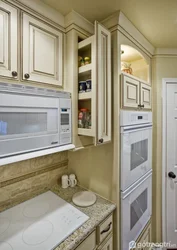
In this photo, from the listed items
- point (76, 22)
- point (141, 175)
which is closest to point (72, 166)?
point (141, 175)

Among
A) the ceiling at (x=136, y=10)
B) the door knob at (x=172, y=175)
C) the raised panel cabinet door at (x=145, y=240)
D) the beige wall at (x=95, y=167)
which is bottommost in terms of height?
the raised panel cabinet door at (x=145, y=240)

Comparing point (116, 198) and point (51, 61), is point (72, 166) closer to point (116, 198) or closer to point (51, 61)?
point (116, 198)

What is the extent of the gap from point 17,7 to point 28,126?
2.47 feet

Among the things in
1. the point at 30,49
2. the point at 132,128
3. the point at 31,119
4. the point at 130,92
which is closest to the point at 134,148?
the point at 132,128

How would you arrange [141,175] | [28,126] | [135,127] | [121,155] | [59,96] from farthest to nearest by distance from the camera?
[141,175], [135,127], [121,155], [59,96], [28,126]

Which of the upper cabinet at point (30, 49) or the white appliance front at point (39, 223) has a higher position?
the upper cabinet at point (30, 49)

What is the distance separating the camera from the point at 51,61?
110cm

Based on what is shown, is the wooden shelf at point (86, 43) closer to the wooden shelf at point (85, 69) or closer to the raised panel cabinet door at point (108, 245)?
the wooden shelf at point (85, 69)

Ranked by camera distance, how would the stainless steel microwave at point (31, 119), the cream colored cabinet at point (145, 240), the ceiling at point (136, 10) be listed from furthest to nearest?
the cream colored cabinet at point (145, 240) → the ceiling at point (136, 10) → the stainless steel microwave at point (31, 119)

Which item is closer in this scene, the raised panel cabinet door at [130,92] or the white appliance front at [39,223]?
the white appliance front at [39,223]

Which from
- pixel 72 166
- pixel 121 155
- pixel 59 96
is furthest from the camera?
pixel 72 166

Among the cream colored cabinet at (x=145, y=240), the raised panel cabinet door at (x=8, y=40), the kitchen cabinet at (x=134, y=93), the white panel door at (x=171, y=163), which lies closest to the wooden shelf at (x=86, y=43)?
the kitchen cabinet at (x=134, y=93)

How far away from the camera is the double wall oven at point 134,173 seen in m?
1.20

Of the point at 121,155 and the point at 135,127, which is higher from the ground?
the point at 135,127
